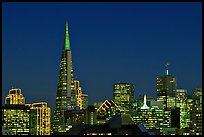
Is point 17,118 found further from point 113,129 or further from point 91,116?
point 113,129

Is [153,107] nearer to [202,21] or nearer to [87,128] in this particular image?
[87,128]

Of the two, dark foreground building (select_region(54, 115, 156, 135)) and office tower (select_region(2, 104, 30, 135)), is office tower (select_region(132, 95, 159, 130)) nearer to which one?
office tower (select_region(2, 104, 30, 135))

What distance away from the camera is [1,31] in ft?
9.64

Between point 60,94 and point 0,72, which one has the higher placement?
point 60,94

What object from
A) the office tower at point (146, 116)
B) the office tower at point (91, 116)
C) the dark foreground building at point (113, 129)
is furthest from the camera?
the office tower at point (146, 116)

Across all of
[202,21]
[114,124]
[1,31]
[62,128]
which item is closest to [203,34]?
[202,21]

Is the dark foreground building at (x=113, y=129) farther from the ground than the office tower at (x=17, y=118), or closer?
closer

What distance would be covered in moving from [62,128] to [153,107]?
796 cm

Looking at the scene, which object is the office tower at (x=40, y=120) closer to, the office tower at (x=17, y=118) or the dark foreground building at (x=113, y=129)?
the office tower at (x=17, y=118)

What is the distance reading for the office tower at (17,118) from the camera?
29.5 metres

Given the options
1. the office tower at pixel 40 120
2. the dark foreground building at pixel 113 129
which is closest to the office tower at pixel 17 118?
the office tower at pixel 40 120

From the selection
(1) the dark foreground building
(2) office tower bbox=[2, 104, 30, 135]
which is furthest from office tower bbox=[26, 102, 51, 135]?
(1) the dark foreground building

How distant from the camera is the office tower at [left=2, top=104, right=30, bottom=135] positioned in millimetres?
29469

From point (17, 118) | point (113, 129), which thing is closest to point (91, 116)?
point (17, 118)
